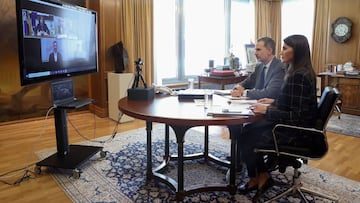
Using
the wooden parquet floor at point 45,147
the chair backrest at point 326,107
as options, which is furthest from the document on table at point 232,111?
the wooden parquet floor at point 45,147

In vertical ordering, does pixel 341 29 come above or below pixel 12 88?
above

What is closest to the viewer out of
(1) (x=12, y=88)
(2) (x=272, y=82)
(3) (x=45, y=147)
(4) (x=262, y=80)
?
(2) (x=272, y=82)

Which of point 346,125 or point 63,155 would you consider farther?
point 346,125

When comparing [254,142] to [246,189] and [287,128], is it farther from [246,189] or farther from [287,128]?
[246,189]

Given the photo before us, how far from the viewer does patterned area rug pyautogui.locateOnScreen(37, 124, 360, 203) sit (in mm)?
2303

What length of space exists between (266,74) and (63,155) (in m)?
2.07

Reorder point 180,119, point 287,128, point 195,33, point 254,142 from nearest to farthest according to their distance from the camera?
point 180,119
point 287,128
point 254,142
point 195,33

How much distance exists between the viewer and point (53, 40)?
2.53 meters

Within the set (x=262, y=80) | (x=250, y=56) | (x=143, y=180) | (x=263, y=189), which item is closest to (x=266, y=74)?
(x=262, y=80)

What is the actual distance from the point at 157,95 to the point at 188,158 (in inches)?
28.3

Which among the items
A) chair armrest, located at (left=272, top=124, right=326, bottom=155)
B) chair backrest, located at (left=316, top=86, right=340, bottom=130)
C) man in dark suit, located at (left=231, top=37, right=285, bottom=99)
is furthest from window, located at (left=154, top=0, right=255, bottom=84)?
chair backrest, located at (left=316, top=86, right=340, bottom=130)

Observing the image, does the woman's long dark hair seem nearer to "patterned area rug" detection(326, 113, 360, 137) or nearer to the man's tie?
the man's tie

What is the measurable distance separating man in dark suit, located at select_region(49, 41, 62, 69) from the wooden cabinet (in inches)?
Answer: 165

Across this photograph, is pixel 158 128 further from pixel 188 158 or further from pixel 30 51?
pixel 30 51
